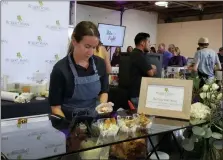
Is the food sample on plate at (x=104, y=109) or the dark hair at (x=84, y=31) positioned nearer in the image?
the food sample on plate at (x=104, y=109)

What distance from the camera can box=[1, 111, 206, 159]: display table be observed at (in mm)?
948

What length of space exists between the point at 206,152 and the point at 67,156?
0.77 metres

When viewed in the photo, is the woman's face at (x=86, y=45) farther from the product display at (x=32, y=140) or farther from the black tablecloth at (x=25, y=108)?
the black tablecloth at (x=25, y=108)

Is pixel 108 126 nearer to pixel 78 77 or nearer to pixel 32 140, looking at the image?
pixel 32 140

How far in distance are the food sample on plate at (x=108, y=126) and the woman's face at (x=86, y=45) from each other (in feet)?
1.69

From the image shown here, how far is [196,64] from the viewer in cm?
497

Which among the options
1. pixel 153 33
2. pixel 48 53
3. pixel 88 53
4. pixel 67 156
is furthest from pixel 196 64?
pixel 153 33

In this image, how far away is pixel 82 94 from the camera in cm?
175

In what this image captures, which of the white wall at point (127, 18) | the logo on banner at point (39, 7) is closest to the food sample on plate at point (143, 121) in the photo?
the logo on banner at point (39, 7)

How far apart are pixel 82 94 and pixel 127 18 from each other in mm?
8606

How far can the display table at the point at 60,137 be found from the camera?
3.11ft

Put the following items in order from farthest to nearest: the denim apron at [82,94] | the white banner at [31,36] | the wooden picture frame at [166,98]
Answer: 1. the white banner at [31,36]
2. the denim apron at [82,94]
3. the wooden picture frame at [166,98]

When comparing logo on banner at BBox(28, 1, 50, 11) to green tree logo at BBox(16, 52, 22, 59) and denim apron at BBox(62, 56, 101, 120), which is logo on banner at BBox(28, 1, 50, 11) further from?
denim apron at BBox(62, 56, 101, 120)

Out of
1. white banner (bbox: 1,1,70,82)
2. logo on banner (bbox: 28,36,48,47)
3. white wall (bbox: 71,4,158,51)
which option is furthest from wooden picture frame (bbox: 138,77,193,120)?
white wall (bbox: 71,4,158,51)
